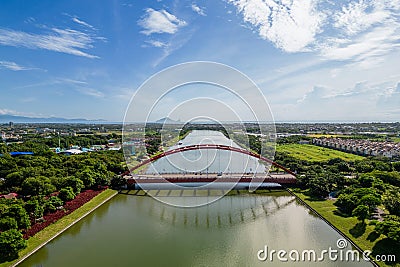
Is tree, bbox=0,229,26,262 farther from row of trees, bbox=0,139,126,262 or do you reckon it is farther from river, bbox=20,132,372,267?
river, bbox=20,132,372,267

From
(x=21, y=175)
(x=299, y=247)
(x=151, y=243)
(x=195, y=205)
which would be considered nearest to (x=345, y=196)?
(x=299, y=247)

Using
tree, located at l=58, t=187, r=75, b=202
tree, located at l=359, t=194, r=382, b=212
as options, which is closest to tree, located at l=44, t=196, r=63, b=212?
tree, located at l=58, t=187, r=75, b=202

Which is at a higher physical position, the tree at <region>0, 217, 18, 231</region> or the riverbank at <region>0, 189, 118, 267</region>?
the tree at <region>0, 217, 18, 231</region>

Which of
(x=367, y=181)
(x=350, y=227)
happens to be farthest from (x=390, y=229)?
(x=367, y=181)

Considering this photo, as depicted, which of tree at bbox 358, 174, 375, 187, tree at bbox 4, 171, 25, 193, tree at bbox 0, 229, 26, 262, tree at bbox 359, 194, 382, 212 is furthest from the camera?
tree at bbox 358, 174, 375, 187

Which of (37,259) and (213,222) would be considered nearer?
(37,259)

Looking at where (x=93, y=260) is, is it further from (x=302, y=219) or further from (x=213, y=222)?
(x=302, y=219)
